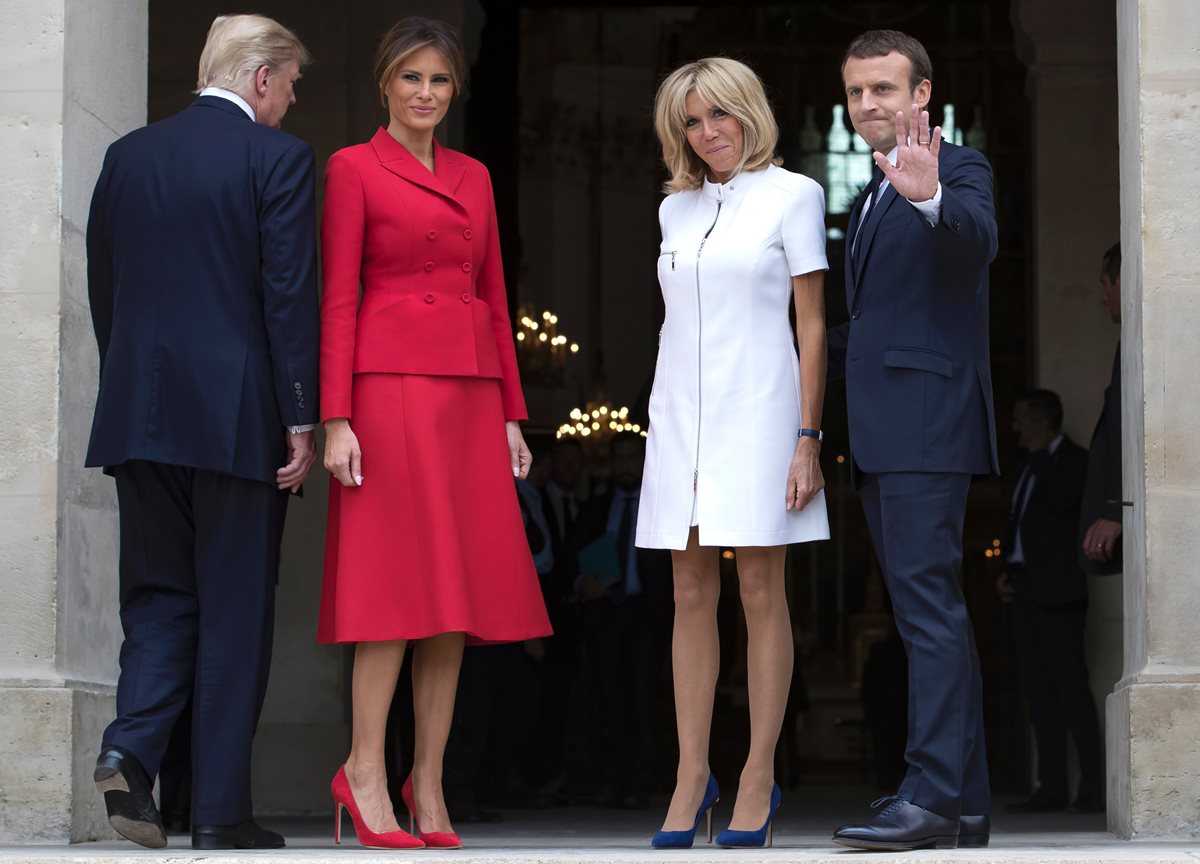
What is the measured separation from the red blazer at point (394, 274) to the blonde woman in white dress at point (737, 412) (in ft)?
1.86

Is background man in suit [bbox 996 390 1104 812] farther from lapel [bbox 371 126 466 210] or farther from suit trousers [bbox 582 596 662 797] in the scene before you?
lapel [bbox 371 126 466 210]

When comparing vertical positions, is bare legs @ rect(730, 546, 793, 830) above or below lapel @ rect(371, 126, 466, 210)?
below

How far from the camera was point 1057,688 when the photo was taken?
29.5ft

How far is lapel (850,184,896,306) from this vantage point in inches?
191

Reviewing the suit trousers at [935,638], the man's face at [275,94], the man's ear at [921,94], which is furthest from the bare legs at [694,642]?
the man's face at [275,94]

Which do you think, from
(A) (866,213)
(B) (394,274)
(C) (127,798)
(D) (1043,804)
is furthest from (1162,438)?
(D) (1043,804)

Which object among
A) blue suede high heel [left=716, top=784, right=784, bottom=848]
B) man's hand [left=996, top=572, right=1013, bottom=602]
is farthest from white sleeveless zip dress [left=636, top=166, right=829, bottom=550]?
man's hand [left=996, top=572, right=1013, bottom=602]

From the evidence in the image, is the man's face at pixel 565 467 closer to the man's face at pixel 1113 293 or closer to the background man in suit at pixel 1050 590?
the background man in suit at pixel 1050 590

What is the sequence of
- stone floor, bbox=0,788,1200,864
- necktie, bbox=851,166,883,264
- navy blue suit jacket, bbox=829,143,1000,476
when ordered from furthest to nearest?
necktie, bbox=851,166,883,264, navy blue suit jacket, bbox=829,143,1000,476, stone floor, bbox=0,788,1200,864

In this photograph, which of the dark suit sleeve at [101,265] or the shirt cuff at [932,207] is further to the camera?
the dark suit sleeve at [101,265]

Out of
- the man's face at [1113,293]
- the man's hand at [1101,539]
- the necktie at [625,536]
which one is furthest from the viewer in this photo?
the necktie at [625,536]

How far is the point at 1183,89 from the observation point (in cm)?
538

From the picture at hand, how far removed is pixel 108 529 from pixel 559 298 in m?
14.3

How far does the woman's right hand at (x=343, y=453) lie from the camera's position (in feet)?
16.2
